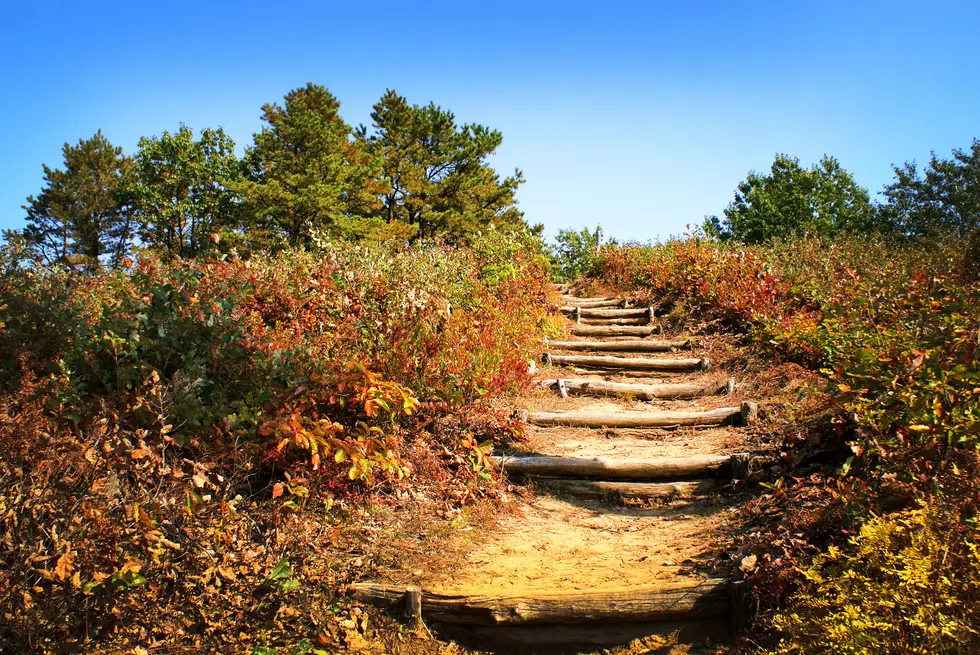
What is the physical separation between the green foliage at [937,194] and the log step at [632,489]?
33491 millimetres

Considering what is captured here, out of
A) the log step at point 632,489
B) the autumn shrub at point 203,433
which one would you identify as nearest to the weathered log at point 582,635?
the autumn shrub at point 203,433

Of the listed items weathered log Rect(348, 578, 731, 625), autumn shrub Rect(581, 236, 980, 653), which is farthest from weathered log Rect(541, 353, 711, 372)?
weathered log Rect(348, 578, 731, 625)

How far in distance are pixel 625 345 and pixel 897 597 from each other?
7.32m

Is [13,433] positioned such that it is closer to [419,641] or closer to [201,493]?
[201,493]

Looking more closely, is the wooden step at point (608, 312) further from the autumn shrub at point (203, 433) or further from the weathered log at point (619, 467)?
the weathered log at point (619, 467)

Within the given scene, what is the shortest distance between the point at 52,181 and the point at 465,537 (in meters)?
53.4

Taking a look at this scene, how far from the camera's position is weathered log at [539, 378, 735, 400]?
25.3 feet

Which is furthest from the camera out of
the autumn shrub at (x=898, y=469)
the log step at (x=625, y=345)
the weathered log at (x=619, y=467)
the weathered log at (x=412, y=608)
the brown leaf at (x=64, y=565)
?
the log step at (x=625, y=345)

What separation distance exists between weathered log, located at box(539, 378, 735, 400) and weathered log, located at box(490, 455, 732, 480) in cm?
211

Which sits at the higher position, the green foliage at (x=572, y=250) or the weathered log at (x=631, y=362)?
the green foliage at (x=572, y=250)

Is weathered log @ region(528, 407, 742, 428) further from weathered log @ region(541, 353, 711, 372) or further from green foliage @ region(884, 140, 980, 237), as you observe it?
green foliage @ region(884, 140, 980, 237)

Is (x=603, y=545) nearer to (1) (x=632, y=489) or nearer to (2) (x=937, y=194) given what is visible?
(1) (x=632, y=489)

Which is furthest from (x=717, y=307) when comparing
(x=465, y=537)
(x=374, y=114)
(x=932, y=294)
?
(x=374, y=114)

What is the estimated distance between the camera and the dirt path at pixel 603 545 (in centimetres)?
354
